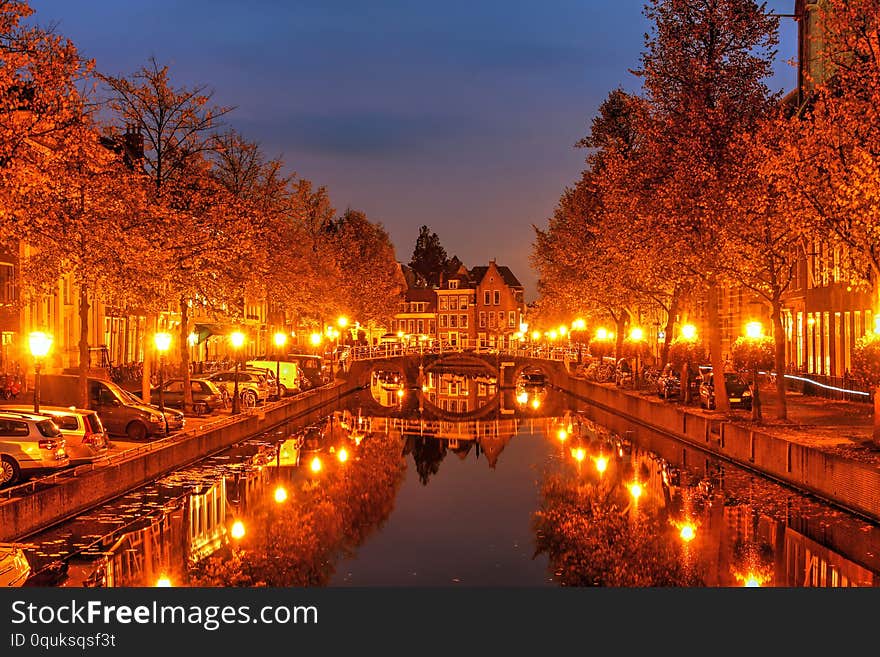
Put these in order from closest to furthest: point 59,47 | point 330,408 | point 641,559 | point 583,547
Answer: point 641,559, point 583,547, point 59,47, point 330,408

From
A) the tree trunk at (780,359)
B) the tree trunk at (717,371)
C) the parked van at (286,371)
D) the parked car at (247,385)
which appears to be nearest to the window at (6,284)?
the parked car at (247,385)

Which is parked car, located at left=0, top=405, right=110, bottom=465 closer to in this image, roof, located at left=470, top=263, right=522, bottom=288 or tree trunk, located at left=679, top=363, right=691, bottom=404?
tree trunk, located at left=679, top=363, right=691, bottom=404

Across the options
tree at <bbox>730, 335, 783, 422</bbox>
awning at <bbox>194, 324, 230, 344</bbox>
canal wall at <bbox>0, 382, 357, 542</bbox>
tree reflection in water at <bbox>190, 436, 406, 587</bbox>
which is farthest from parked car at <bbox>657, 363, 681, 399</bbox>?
awning at <bbox>194, 324, 230, 344</bbox>

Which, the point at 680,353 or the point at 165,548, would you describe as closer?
the point at 165,548

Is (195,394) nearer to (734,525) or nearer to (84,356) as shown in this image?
(84,356)

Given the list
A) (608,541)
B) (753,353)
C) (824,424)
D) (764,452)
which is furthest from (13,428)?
(753,353)

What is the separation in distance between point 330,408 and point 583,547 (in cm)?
3753

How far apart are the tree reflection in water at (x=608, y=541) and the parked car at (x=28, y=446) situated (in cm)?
1041

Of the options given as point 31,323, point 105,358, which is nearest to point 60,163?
point 31,323

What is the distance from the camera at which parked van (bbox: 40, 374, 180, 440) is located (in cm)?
3091

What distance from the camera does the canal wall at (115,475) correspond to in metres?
19.4

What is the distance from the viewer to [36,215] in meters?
24.4

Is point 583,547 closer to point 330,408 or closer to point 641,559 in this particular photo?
point 641,559

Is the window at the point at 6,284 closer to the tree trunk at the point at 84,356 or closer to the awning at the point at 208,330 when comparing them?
the tree trunk at the point at 84,356
